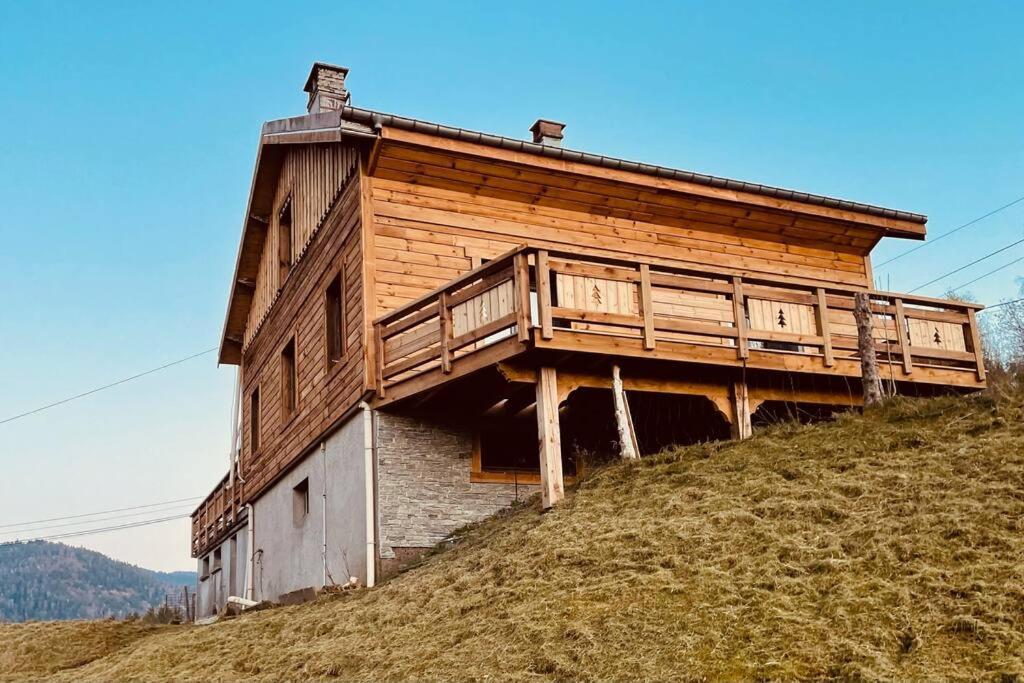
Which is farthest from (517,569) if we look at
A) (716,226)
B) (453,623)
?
(716,226)

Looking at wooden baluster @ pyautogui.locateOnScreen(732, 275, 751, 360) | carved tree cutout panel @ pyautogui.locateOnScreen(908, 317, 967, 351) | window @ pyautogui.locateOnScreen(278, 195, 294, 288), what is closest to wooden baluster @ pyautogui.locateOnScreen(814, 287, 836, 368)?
wooden baluster @ pyautogui.locateOnScreen(732, 275, 751, 360)

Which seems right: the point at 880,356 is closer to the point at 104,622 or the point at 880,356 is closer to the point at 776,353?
→ the point at 776,353

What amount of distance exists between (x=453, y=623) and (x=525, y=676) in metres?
2.01

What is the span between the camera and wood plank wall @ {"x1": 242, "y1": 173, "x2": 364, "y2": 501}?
55.0 ft

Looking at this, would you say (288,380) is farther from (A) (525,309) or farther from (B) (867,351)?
(B) (867,351)

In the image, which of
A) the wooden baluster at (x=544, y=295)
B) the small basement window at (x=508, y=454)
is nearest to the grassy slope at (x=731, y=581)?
the small basement window at (x=508, y=454)

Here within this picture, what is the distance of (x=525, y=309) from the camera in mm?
13109

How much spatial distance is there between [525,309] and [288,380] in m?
9.94

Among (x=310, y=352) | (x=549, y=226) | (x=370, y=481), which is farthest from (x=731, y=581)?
(x=310, y=352)

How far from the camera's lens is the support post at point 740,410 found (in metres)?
14.7

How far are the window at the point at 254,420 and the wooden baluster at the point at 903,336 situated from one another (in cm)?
1451

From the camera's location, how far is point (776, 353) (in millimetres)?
14938

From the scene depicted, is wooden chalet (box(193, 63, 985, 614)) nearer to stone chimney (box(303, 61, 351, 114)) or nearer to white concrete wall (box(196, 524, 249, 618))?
stone chimney (box(303, 61, 351, 114))

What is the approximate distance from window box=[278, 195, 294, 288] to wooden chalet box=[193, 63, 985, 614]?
1.25 metres
